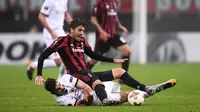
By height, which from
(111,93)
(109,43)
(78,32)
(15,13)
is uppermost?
(78,32)

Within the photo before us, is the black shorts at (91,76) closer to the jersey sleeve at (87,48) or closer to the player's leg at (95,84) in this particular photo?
the player's leg at (95,84)

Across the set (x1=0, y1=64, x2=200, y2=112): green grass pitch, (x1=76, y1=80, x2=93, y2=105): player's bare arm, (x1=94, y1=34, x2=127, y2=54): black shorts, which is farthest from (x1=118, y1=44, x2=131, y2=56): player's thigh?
(x1=76, y1=80, x2=93, y2=105): player's bare arm

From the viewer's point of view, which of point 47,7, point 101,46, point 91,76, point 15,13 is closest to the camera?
point 91,76

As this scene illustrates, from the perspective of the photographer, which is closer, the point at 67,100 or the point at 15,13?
the point at 67,100

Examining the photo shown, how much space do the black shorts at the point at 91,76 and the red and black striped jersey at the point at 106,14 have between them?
4921mm

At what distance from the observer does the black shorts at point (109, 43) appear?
16156 mm

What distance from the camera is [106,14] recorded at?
16484mm

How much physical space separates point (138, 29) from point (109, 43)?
39.9 feet

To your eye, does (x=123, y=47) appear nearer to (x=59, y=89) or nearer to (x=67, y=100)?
(x=67, y=100)

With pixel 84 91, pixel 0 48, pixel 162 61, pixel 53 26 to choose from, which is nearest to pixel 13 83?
pixel 53 26

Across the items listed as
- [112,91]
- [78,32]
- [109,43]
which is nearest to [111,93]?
[112,91]

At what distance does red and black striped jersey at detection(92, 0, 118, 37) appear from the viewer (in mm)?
16438

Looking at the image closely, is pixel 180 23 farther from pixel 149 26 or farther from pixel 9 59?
pixel 9 59

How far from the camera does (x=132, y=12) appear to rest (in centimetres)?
3002
